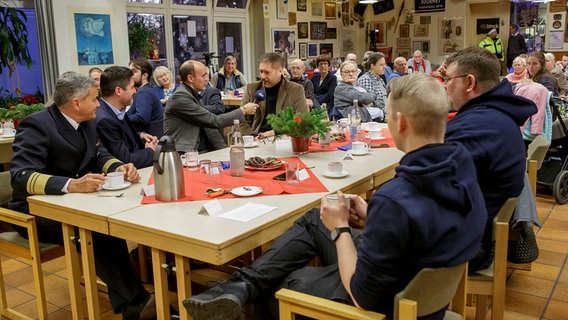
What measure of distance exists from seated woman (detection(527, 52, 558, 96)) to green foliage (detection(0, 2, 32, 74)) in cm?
623

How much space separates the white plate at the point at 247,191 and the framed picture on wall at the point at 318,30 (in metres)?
10.3

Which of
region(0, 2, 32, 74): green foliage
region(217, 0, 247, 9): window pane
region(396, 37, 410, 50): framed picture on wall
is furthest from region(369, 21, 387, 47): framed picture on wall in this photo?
region(0, 2, 32, 74): green foliage

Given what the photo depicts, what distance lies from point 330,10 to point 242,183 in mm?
10931

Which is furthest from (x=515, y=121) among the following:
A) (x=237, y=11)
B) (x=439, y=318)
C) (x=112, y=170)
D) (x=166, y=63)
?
(x=237, y=11)

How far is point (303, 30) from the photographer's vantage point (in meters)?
12.2

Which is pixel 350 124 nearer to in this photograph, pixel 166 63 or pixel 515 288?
pixel 515 288

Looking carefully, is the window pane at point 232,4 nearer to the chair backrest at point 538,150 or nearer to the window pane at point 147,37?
the window pane at point 147,37

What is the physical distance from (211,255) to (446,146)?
0.91 metres

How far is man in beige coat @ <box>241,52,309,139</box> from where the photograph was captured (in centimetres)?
469

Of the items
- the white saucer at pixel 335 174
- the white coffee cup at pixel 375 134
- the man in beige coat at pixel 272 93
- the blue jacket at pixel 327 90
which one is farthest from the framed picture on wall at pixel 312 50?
the white saucer at pixel 335 174

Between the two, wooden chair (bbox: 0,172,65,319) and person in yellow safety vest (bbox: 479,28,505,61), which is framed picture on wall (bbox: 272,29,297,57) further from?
wooden chair (bbox: 0,172,65,319)

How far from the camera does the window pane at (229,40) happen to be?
35.1 ft

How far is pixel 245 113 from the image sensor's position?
4.55 meters

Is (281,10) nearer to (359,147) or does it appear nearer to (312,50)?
(312,50)
